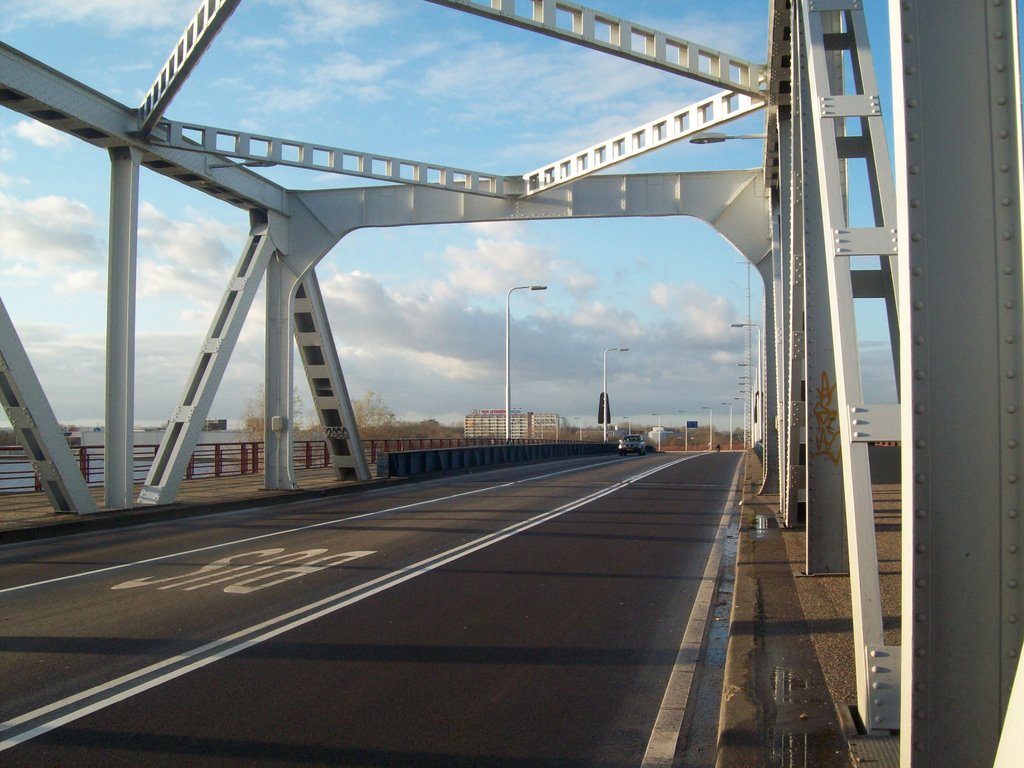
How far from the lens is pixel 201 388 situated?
19484mm

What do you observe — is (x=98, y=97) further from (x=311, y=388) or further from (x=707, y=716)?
(x=707, y=716)

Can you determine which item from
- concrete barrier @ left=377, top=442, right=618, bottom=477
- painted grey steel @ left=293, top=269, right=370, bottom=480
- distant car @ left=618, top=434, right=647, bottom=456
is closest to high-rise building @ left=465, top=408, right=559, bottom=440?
distant car @ left=618, top=434, right=647, bottom=456

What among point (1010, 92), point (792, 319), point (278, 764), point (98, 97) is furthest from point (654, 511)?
point (1010, 92)

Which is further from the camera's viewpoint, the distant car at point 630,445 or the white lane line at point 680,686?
the distant car at point 630,445

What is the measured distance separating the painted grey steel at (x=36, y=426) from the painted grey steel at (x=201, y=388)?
236 centimetres

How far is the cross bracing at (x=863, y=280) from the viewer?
3.52m

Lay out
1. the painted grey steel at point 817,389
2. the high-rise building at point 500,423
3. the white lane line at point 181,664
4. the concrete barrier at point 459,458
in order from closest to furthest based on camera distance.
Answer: the white lane line at point 181,664 → the painted grey steel at point 817,389 → the concrete barrier at point 459,458 → the high-rise building at point 500,423

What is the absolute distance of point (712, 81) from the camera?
14227 millimetres

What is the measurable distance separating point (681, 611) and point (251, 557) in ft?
19.2

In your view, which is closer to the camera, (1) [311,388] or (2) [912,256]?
(2) [912,256]

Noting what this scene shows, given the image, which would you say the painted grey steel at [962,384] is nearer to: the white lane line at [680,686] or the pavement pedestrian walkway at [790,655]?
the pavement pedestrian walkway at [790,655]

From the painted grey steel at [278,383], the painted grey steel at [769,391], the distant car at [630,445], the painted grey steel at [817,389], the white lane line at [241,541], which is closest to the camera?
the painted grey steel at [817,389]

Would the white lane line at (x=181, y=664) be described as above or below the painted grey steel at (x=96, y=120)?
below

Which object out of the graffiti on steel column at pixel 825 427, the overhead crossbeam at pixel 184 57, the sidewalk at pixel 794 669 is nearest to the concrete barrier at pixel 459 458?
the overhead crossbeam at pixel 184 57
